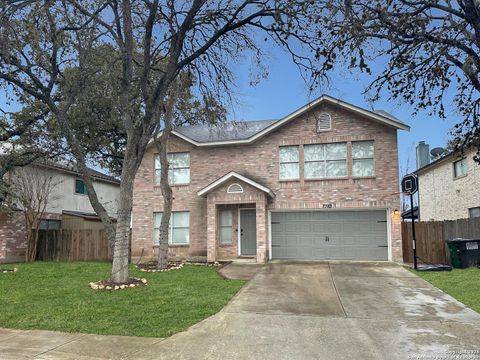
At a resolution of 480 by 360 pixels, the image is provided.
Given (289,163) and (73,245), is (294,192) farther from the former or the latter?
(73,245)

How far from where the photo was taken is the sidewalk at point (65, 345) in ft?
18.7

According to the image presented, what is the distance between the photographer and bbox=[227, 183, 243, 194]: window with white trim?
17.1m

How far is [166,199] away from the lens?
15.8 metres

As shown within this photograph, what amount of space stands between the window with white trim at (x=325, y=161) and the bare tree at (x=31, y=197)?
12973 millimetres

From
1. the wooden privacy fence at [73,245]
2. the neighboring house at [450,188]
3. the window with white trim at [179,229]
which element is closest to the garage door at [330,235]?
the window with white trim at [179,229]

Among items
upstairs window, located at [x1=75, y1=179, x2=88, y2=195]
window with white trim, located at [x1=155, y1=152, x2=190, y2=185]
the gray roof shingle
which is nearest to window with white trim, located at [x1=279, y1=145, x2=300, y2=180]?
the gray roof shingle

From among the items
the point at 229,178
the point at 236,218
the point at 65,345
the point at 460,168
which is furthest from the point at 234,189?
the point at 460,168

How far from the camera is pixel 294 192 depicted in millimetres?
17344

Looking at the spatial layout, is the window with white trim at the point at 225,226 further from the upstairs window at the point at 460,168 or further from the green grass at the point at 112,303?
the upstairs window at the point at 460,168

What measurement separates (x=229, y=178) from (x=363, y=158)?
5.74m

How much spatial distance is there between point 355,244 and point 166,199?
8.10 metres

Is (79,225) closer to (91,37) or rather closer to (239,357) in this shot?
(91,37)

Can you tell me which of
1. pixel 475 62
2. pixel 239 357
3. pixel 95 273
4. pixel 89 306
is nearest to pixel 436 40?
pixel 475 62

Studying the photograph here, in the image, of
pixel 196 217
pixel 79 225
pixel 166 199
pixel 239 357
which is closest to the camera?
pixel 239 357
